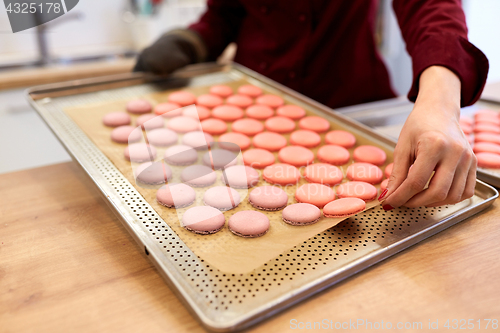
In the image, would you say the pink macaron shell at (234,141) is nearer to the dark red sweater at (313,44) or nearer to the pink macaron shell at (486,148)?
the dark red sweater at (313,44)

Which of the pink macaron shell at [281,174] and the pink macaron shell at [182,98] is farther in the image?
the pink macaron shell at [182,98]

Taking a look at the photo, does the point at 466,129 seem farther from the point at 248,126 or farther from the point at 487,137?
the point at 248,126

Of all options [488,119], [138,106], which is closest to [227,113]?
[138,106]

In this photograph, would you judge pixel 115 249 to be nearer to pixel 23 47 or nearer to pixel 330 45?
pixel 330 45

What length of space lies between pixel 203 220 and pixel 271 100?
0.75 meters

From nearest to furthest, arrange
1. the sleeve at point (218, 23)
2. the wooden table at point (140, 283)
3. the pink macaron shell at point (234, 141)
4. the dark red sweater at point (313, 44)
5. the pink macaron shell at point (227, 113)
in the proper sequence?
the wooden table at point (140, 283) → the pink macaron shell at point (234, 141) → the pink macaron shell at point (227, 113) → the dark red sweater at point (313, 44) → the sleeve at point (218, 23)

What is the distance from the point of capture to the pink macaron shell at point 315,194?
3.06 ft

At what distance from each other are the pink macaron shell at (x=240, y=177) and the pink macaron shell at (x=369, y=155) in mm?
299

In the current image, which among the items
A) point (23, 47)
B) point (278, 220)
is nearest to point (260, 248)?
point (278, 220)

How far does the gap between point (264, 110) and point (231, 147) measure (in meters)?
0.31

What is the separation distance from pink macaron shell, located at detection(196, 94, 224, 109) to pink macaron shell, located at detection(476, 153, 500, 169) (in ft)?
2.86

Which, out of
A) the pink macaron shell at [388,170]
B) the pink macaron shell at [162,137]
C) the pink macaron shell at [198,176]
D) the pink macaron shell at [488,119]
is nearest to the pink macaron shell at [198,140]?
the pink macaron shell at [162,137]

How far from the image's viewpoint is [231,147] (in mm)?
1184

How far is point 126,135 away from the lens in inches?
46.6
